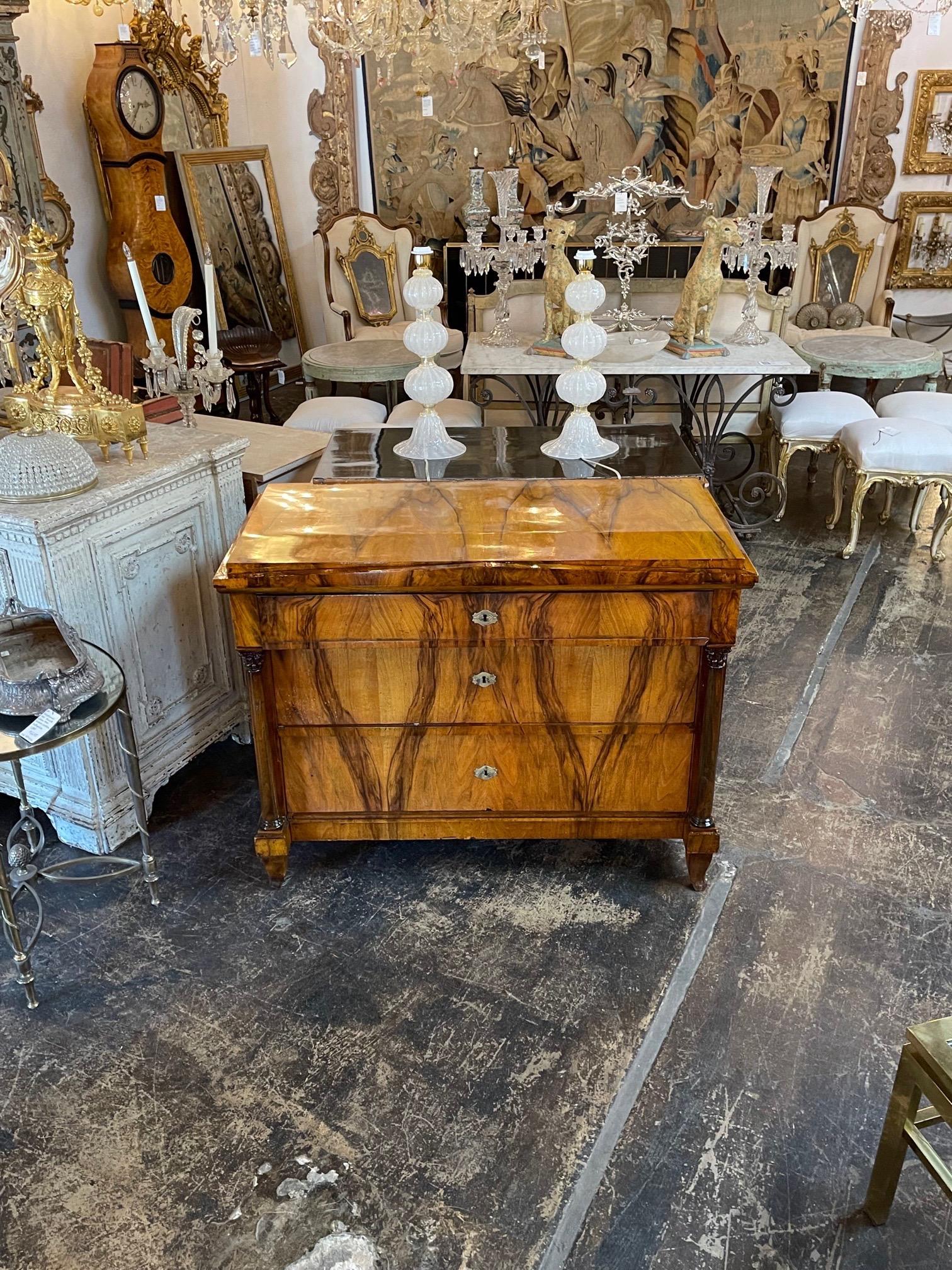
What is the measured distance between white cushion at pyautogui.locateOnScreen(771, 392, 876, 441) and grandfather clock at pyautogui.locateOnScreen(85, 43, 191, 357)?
404 cm

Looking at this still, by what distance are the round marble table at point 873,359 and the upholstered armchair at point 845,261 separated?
4.52 feet

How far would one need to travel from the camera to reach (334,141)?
780 centimetres

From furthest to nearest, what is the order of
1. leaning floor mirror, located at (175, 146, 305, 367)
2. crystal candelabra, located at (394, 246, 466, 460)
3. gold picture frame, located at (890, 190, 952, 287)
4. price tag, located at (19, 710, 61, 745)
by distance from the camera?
gold picture frame, located at (890, 190, 952, 287) < leaning floor mirror, located at (175, 146, 305, 367) < crystal candelabra, located at (394, 246, 466, 460) < price tag, located at (19, 710, 61, 745)

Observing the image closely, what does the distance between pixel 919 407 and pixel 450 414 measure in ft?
8.04

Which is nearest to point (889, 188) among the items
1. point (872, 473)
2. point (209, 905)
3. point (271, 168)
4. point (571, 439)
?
point (872, 473)

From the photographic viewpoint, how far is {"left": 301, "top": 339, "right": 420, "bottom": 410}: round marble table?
5.60 m

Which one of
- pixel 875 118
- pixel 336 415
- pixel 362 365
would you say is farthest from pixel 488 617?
pixel 875 118

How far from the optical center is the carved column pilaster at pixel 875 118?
23.5 ft

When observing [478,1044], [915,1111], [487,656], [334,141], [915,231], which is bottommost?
[478,1044]

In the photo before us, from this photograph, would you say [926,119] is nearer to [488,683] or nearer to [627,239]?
[627,239]

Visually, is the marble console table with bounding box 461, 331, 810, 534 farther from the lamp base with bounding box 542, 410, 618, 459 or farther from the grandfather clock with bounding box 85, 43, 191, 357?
the grandfather clock with bounding box 85, 43, 191, 357

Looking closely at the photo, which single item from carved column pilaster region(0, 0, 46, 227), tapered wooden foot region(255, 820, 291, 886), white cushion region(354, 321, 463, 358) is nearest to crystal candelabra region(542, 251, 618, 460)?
tapered wooden foot region(255, 820, 291, 886)

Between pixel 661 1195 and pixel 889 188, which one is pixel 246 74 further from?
pixel 661 1195

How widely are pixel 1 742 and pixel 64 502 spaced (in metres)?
0.68
